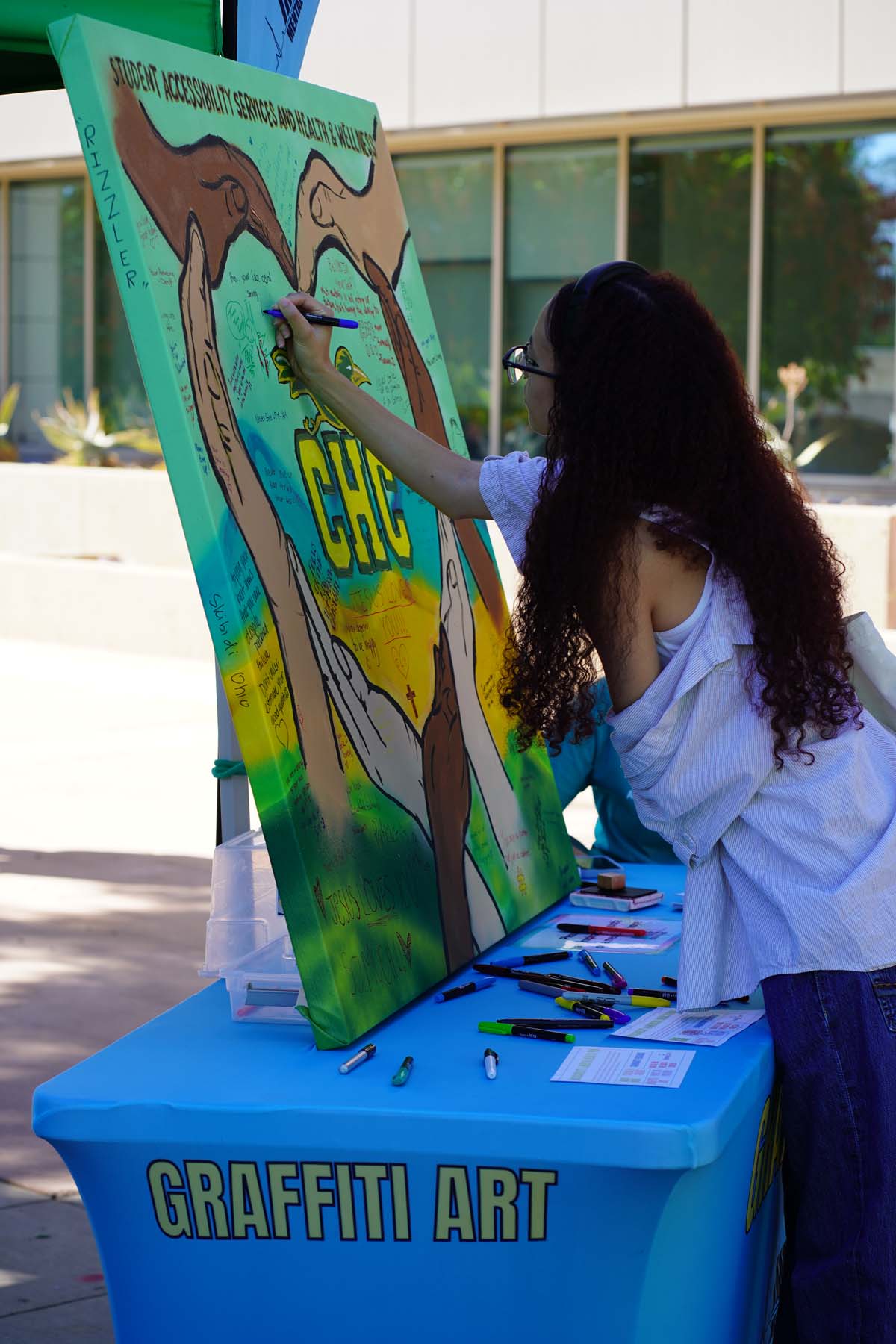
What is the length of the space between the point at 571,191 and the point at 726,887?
1223cm

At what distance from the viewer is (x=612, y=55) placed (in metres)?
11.8

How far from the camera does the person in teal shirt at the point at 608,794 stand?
361 cm

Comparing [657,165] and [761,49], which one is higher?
[761,49]

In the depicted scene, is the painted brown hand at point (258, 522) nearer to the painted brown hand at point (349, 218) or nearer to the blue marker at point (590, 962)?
the painted brown hand at point (349, 218)

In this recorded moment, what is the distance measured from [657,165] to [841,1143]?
39.8 ft

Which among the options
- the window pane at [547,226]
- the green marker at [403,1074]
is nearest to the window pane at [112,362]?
the window pane at [547,226]

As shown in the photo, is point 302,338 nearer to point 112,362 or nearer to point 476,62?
point 476,62

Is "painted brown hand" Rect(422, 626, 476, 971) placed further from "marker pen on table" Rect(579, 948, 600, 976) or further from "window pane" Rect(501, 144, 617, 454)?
"window pane" Rect(501, 144, 617, 454)

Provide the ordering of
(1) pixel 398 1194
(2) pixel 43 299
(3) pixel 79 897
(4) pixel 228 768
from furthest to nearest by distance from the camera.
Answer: (2) pixel 43 299 < (3) pixel 79 897 < (4) pixel 228 768 < (1) pixel 398 1194

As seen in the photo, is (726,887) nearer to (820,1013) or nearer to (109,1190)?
(820,1013)

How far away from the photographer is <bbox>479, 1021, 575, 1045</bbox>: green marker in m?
2.22

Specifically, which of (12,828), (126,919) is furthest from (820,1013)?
(12,828)

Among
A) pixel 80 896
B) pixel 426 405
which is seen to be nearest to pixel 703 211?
pixel 80 896

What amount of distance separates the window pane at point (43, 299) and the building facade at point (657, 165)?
2134 millimetres
